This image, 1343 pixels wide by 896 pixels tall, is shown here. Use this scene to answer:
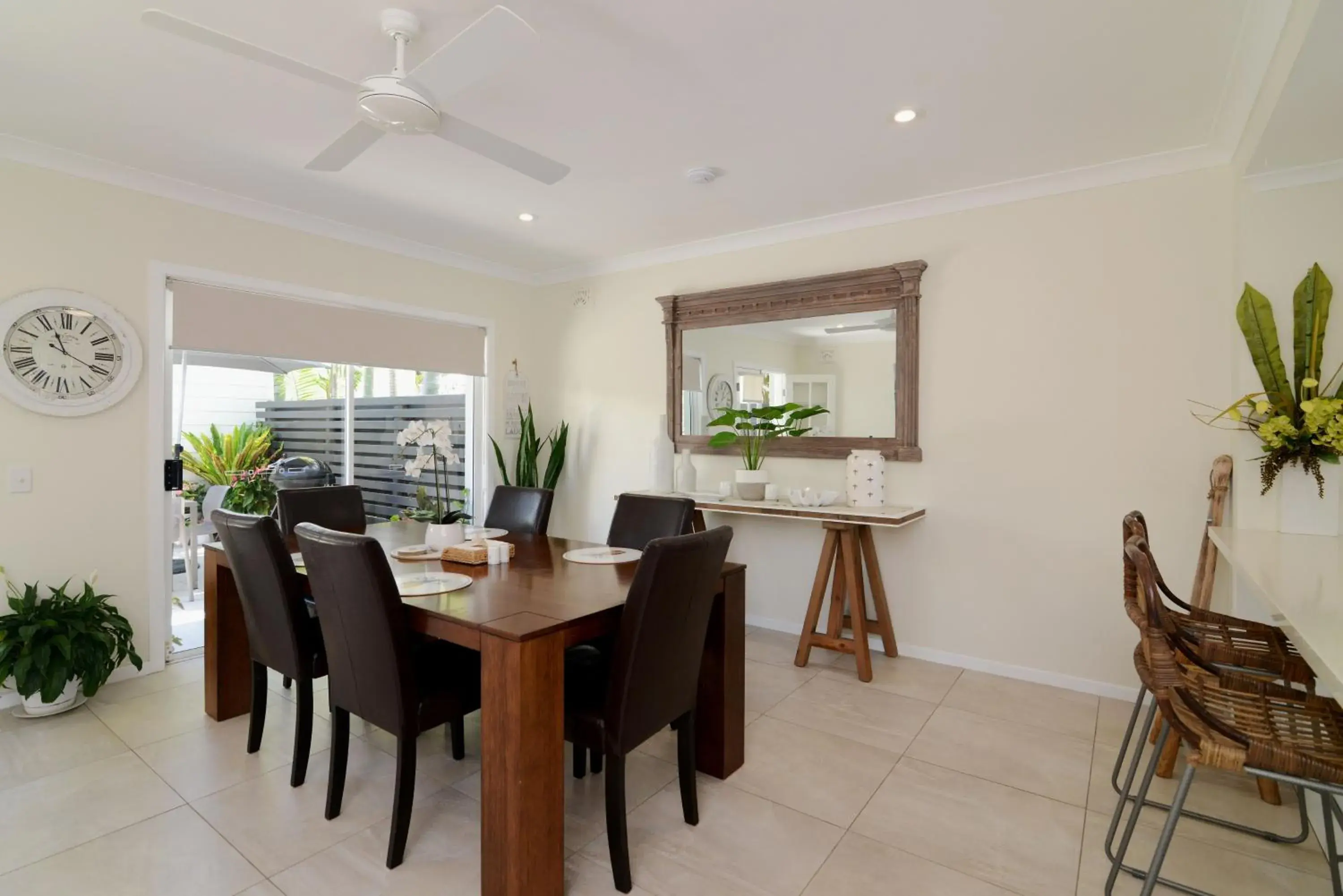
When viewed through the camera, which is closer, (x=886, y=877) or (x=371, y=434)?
(x=886, y=877)

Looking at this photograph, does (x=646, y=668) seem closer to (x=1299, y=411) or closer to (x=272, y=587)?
(x=272, y=587)

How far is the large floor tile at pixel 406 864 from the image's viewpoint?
5.80 feet

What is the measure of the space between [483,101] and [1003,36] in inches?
68.9

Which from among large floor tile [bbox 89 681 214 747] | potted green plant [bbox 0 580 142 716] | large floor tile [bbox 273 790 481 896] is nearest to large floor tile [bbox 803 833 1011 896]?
large floor tile [bbox 273 790 481 896]

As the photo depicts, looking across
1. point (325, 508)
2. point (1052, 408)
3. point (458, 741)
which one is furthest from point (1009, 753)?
point (325, 508)

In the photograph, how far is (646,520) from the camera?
9.71 feet

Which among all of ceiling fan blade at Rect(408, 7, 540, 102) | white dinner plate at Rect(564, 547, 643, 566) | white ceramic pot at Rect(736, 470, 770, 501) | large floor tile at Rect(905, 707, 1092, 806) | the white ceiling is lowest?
large floor tile at Rect(905, 707, 1092, 806)

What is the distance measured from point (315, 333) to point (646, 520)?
94.1 inches

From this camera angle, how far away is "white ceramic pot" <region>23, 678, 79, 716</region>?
276cm

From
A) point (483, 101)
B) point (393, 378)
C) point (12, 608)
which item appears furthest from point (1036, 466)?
point (12, 608)

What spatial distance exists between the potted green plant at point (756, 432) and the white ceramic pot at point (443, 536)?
1.70 meters

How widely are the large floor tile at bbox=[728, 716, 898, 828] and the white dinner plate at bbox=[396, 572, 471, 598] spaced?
1163 mm

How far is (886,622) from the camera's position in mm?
3529

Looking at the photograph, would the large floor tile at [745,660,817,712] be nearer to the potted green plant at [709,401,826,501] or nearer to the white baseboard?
the white baseboard
